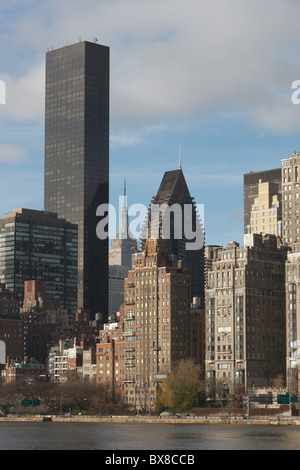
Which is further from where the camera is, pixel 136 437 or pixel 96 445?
pixel 136 437

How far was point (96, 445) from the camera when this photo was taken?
180m
